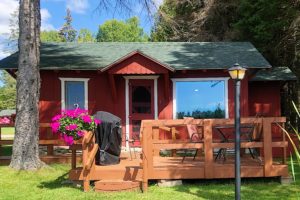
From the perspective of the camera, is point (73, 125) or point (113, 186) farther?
point (73, 125)

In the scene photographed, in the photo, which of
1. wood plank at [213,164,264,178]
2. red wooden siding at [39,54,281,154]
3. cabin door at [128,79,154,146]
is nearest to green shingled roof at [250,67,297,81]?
red wooden siding at [39,54,281,154]

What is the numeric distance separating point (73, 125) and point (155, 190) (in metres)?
1.92

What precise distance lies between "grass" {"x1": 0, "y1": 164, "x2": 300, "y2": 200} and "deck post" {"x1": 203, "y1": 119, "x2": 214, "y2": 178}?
287 mm

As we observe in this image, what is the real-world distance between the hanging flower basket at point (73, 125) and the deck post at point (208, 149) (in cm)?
211

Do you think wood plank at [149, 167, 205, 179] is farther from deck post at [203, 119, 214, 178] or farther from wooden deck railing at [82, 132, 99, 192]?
wooden deck railing at [82, 132, 99, 192]

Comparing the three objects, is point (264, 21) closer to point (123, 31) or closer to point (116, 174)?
→ point (116, 174)

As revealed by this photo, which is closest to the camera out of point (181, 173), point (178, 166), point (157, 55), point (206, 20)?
point (181, 173)

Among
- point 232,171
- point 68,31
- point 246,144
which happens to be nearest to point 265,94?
point 246,144

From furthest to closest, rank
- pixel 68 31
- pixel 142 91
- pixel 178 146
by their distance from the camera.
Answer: pixel 68 31
pixel 142 91
pixel 178 146

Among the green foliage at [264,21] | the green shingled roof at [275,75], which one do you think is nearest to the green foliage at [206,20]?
the green foliage at [264,21]

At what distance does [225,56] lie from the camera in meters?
15.0

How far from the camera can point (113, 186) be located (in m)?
8.04

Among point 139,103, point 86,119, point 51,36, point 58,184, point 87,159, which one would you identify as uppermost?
point 51,36

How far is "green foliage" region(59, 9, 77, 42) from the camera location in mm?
79812
